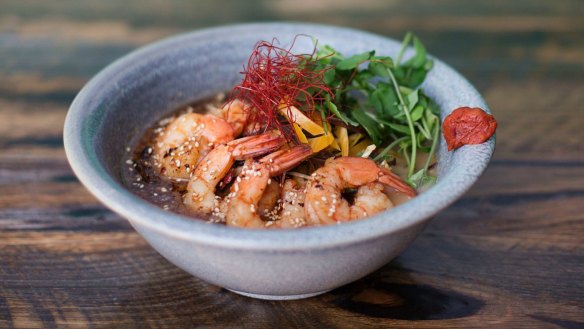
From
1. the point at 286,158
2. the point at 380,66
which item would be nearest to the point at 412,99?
the point at 380,66

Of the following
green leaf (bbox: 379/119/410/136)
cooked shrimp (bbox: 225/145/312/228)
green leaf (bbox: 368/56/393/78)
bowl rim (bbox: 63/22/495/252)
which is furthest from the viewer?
green leaf (bbox: 368/56/393/78)

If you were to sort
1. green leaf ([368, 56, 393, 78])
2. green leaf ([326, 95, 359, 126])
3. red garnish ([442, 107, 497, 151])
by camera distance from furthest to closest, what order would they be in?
green leaf ([368, 56, 393, 78])
green leaf ([326, 95, 359, 126])
red garnish ([442, 107, 497, 151])

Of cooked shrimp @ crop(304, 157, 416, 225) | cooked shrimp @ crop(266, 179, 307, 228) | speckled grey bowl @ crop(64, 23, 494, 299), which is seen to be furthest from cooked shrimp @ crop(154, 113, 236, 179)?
cooked shrimp @ crop(304, 157, 416, 225)

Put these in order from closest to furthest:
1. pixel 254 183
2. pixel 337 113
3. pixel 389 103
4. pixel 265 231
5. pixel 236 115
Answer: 1. pixel 265 231
2. pixel 254 183
3. pixel 337 113
4. pixel 236 115
5. pixel 389 103

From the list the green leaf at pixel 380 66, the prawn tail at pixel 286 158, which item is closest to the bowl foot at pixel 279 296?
the prawn tail at pixel 286 158

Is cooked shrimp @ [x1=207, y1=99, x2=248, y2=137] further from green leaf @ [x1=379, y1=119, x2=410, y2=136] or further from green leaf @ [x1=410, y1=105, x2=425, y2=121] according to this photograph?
green leaf @ [x1=410, y1=105, x2=425, y2=121]

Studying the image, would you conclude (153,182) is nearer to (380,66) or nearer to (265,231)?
(265,231)

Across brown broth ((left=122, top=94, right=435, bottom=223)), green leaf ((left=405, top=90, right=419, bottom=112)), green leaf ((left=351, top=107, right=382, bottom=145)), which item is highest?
green leaf ((left=405, top=90, right=419, bottom=112))
